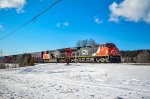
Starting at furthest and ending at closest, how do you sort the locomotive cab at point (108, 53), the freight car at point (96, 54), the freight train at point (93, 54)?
the freight train at point (93, 54)
the freight car at point (96, 54)
the locomotive cab at point (108, 53)

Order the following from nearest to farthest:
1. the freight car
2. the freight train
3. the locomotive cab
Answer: the locomotive cab → the freight car → the freight train

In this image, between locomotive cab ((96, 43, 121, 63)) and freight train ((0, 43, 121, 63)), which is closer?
locomotive cab ((96, 43, 121, 63))

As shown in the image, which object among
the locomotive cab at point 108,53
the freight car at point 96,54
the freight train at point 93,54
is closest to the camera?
the locomotive cab at point 108,53

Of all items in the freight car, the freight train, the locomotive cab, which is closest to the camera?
the locomotive cab

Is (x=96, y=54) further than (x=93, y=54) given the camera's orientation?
No

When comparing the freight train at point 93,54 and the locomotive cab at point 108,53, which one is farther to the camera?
the freight train at point 93,54

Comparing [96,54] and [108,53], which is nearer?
[108,53]

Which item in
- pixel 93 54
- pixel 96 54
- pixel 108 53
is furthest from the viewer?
pixel 93 54

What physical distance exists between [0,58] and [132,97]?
10715cm

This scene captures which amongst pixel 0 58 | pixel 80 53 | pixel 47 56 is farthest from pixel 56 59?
pixel 0 58

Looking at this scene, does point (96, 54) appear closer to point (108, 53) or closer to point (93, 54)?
point (93, 54)

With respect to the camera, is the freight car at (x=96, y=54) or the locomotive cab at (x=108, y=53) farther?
the freight car at (x=96, y=54)

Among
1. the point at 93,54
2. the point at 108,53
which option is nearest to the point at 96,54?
the point at 93,54

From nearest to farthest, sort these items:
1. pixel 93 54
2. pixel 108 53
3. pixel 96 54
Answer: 1. pixel 108 53
2. pixel 96 54
3. pixel 93 54
